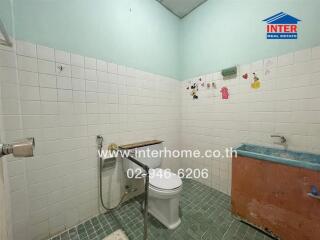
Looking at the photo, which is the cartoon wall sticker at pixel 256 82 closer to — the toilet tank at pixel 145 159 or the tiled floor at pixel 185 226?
the toilet tank at pixel 145 159

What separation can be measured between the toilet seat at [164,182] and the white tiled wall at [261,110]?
32.2 inches

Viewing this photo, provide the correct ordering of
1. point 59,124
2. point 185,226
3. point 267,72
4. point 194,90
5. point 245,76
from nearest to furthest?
point 59,124
point 185,226
point 267,72
point 245,76
point 194,90

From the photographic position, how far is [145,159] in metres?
1.73

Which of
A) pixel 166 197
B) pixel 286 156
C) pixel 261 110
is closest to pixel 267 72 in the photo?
pixel 261 110

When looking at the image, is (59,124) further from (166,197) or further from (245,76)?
(245,76)

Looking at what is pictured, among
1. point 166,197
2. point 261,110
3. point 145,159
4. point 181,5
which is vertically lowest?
point 166,197

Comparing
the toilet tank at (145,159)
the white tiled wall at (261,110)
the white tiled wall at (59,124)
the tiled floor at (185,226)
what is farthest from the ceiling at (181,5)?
the tiled floor at (185,226)

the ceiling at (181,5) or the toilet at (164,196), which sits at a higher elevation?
the ceiling at (181,5)

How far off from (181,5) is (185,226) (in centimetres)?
274

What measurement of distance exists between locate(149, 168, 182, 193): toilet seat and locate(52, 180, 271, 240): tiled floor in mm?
398

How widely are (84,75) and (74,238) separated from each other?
4.83 ft

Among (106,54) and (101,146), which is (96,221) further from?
(106,54)

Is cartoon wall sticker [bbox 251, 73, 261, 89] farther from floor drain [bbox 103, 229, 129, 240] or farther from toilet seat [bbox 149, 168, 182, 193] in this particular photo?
floor drain [bbox 103, 229, 129, 240]

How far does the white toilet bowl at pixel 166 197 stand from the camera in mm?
1360
